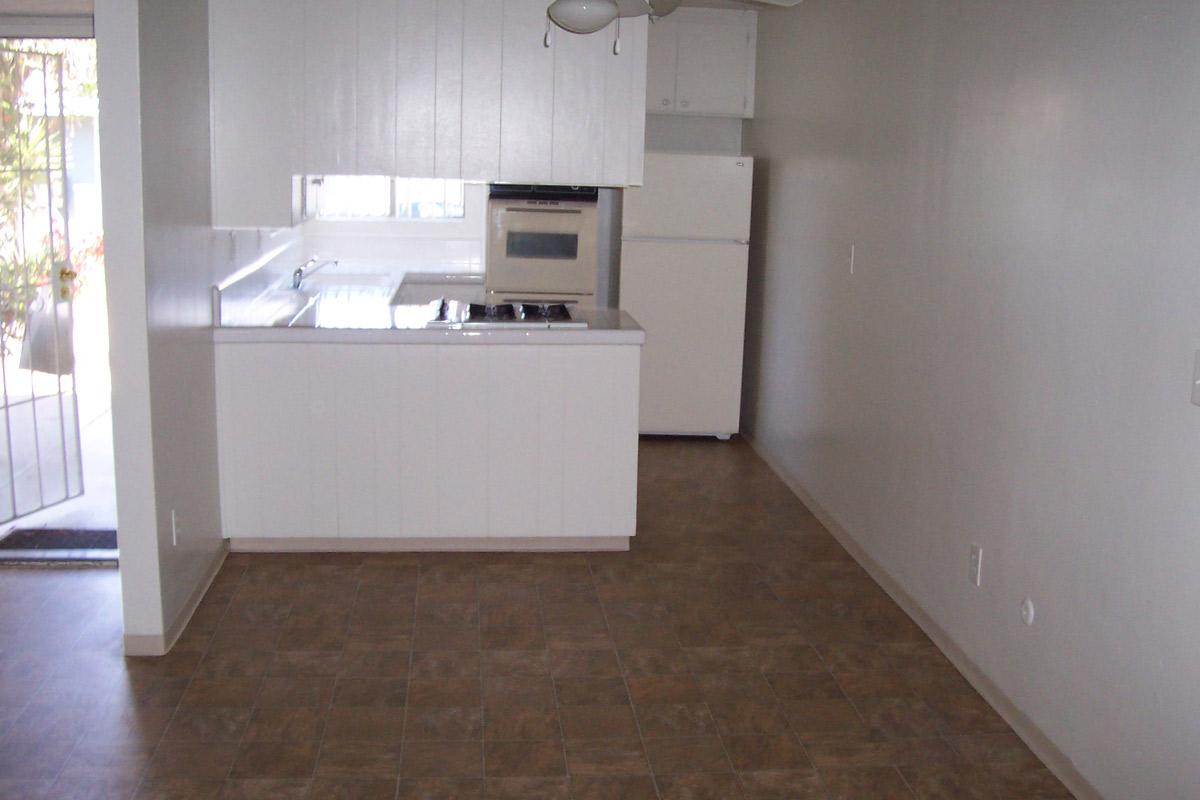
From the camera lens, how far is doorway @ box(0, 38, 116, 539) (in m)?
4.71

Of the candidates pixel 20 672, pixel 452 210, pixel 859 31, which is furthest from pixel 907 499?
pixel 452 210

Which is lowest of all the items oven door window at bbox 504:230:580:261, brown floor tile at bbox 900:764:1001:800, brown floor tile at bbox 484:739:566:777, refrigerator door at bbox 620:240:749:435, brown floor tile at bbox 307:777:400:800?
Answer: brown floor tile at bbox 307:777:400:800

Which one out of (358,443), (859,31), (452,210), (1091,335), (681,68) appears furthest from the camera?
(452,210)

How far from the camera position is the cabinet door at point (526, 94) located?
449 centimetres

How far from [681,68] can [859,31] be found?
2.00 metres

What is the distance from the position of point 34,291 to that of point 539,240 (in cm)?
225

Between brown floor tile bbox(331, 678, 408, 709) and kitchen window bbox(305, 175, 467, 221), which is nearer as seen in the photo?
brown floor tile bbox(331, 678, 408, 709)

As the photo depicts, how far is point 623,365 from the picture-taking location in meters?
4.61

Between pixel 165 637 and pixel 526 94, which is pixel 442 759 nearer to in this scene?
pixel 165 637

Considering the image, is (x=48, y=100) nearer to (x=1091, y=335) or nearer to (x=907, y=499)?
(x=907, y=499)

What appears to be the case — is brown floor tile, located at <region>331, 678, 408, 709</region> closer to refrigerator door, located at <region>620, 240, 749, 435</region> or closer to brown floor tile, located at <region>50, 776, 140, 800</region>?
brown floor tile, located at <region>50, 776, 140, 800</region>

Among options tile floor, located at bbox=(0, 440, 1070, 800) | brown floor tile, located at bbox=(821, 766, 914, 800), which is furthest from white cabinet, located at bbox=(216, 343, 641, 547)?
brown floor tile, located at bbox=(821, 766, 914, 800)

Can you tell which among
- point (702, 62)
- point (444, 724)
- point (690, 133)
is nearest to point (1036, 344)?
point (444, 724)

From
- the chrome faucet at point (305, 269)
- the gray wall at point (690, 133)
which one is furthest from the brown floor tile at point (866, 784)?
the gray wall at point (690, 133)
